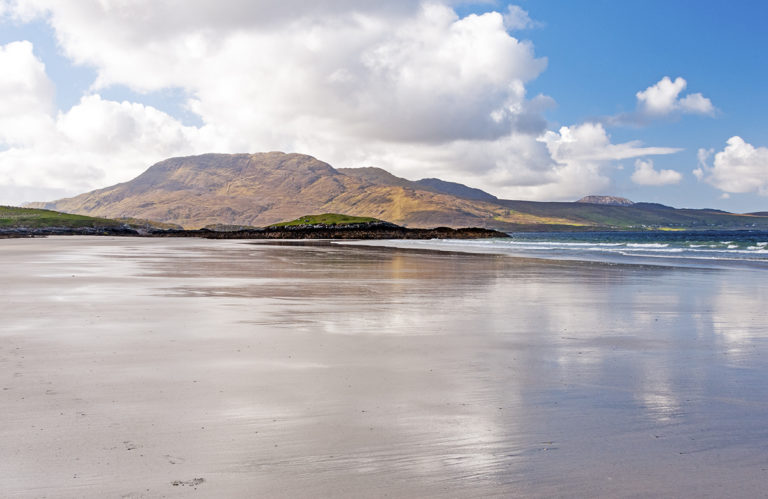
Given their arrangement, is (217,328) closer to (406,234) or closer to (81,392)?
(81,392)

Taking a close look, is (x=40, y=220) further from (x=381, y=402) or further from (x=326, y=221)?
(x=381, y=402)

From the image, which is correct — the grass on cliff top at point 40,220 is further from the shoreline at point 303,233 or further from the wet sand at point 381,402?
the wet sand at point 381,402

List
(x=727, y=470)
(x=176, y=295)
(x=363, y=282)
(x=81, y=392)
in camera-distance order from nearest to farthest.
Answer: (x=727, y=470) → (x=81, y=392) → (x=176, y=295) → (x=363, y=282)

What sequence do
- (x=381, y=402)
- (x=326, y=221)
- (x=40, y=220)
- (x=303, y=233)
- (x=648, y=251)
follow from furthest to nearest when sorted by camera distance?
(x=326, y=221), (x=303, y=233), (x=40, y=220), (x=648, y=251), (x=381, y=402)

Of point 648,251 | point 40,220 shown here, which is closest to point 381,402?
point 648,251

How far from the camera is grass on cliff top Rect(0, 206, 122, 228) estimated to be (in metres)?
123

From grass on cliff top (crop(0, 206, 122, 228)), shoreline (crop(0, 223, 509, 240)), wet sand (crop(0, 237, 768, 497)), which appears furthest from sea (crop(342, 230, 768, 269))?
grass on cliff top (crop(0, 206, 122, 228))

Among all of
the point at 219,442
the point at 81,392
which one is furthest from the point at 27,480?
the point at 81,392

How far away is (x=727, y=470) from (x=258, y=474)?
3.98 metres

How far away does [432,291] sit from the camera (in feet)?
62.5

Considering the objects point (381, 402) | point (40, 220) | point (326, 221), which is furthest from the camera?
point (326, 221)

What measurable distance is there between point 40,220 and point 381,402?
14680cm

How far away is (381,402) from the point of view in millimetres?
6516

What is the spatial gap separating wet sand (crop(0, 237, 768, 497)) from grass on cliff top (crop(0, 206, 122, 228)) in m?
130
